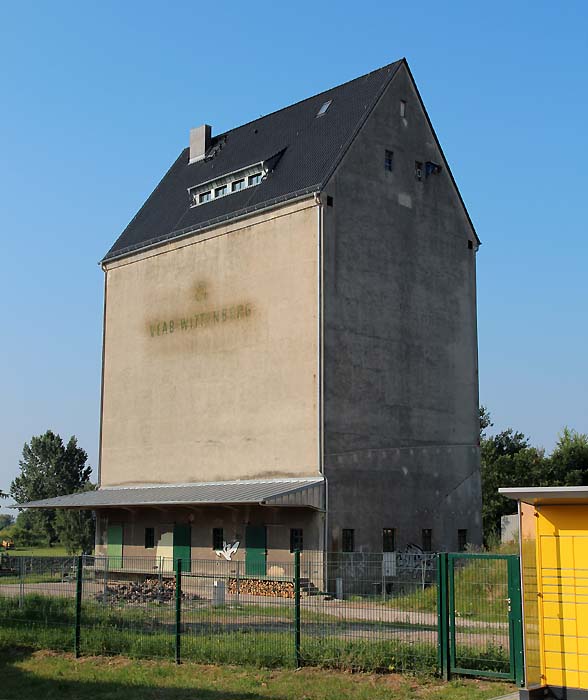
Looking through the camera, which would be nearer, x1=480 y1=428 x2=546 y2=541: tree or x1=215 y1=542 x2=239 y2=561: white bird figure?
x1=215 y1=542 x2=239 y2=561: white bird figure

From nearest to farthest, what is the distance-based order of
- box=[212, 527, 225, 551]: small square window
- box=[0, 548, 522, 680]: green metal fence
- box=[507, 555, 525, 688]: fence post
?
1. box=[507, 555, 525, 688]: fence post
2. box=[0, 548, 522, 680]: green metal fence
3. box=[212, 527, 225, 551]: small square window

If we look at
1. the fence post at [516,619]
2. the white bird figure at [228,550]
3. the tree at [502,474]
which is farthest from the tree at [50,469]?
the fence post at [516,619]

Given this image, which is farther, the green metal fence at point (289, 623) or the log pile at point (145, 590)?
the log pile at point (145, 590)

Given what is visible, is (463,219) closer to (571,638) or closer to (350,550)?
(350,550)

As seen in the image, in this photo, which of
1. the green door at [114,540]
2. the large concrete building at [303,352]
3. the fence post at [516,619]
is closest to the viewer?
the fence post at [516,619]

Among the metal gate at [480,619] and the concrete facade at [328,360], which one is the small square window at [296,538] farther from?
the metal gate at [480,619]

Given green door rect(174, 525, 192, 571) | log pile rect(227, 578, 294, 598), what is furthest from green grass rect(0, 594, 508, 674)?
green door rect(174, 525, 192, 571)

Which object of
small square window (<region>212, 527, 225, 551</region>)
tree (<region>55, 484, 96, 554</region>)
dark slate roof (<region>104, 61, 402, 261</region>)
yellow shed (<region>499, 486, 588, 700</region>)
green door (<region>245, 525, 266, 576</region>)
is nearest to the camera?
yellow shed (<region>499, 486, 588, 700</region>)

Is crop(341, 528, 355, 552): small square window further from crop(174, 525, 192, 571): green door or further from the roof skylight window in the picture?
the roof skylight window

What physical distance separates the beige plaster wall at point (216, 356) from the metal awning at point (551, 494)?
22.0 m

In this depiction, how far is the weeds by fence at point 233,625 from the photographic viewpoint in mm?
16141

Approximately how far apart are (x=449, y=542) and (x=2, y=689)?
26.9m

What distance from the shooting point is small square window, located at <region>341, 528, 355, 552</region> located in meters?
35.4

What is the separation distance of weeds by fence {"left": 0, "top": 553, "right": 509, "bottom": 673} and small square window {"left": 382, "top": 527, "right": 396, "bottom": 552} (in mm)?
11652
